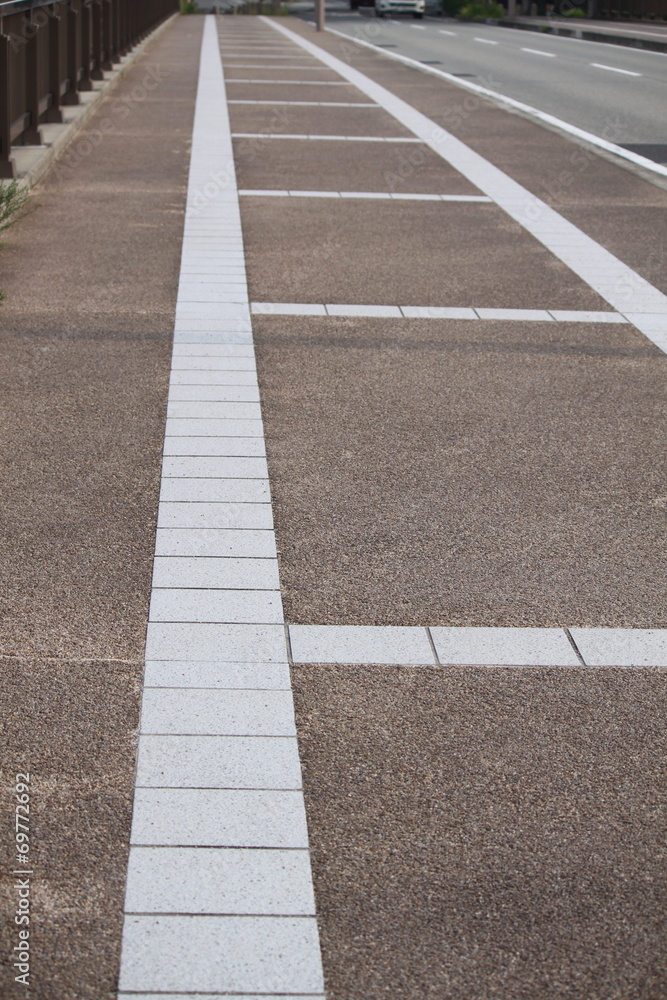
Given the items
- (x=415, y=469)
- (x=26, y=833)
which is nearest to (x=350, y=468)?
(x=415, y=469)

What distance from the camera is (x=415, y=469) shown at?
5008 mm

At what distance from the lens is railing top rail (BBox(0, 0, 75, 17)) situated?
9844mm

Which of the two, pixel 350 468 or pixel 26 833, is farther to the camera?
A: pixel 350 468

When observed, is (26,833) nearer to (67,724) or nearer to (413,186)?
(67,724)

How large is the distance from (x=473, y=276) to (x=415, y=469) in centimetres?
356

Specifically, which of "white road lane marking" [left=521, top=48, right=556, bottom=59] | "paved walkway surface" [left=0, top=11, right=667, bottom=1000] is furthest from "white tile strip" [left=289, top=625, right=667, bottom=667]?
"white road lane marking" [left=521, top=48, right=556, bottom=59]

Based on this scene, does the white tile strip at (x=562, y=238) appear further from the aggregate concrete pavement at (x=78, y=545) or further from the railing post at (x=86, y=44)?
the railing post at (x=86, y=44)

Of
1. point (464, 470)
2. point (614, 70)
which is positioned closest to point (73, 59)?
point (464, 470)

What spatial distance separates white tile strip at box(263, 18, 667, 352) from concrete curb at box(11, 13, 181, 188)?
3.83 metres

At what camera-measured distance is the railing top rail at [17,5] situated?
9844 millimetres

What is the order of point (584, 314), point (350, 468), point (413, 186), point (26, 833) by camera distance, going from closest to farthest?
1. point (26, 833)
2. point (350, 468)
3. point (584, 314)
4. point (413, 186)

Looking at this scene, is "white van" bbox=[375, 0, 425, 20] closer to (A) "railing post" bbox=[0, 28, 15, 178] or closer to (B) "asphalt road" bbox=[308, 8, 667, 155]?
(B) "asphalt road" bbox=[308, 8, 667, 155]

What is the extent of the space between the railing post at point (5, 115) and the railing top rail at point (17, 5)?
0.16m

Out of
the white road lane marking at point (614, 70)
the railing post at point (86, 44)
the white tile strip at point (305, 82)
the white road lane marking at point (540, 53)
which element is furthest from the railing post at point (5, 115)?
the white road lane marking at point (540, 53)
